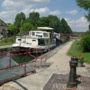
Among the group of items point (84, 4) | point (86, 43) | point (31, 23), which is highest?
point (84, 4)

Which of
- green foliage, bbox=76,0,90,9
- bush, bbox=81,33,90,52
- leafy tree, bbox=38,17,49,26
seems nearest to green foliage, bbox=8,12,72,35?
leafy tree, bbox=38,17,49,26

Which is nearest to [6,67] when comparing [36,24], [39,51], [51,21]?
[39,51]

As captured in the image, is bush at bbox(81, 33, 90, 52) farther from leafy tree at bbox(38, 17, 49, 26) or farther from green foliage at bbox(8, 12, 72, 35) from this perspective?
leafy tree at bbox(38, 17, 49, 26)

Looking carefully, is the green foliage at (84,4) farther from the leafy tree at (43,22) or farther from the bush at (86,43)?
the leafy tree at (43,22)

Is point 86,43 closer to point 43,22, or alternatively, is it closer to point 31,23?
point 31,23

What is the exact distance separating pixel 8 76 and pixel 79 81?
11.0 feet

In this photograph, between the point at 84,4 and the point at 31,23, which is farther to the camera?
the point at 31,23

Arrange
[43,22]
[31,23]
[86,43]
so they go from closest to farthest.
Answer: [86,43] → [31,23] → [43,22]

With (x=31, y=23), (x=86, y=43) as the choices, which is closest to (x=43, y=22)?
(x=31, y=23)

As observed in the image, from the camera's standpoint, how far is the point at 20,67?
18.6 m

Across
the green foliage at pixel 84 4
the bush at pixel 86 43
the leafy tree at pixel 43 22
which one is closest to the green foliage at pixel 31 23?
the leafy tree at pixel 43 22

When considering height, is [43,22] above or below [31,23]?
above

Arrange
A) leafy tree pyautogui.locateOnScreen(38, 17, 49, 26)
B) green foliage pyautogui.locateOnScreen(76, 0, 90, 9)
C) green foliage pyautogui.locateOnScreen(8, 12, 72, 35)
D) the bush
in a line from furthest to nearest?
leafy tree pyautogui.locateOnScreen(38, 17, 49, 26)
green foliage pyautogui.locateOnScreen(8, 12, 72, 35)
green foliage pyautogui.locateOnScreen(76, 0, 90, 9)
the bush

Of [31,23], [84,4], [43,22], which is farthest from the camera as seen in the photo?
[43,22]
